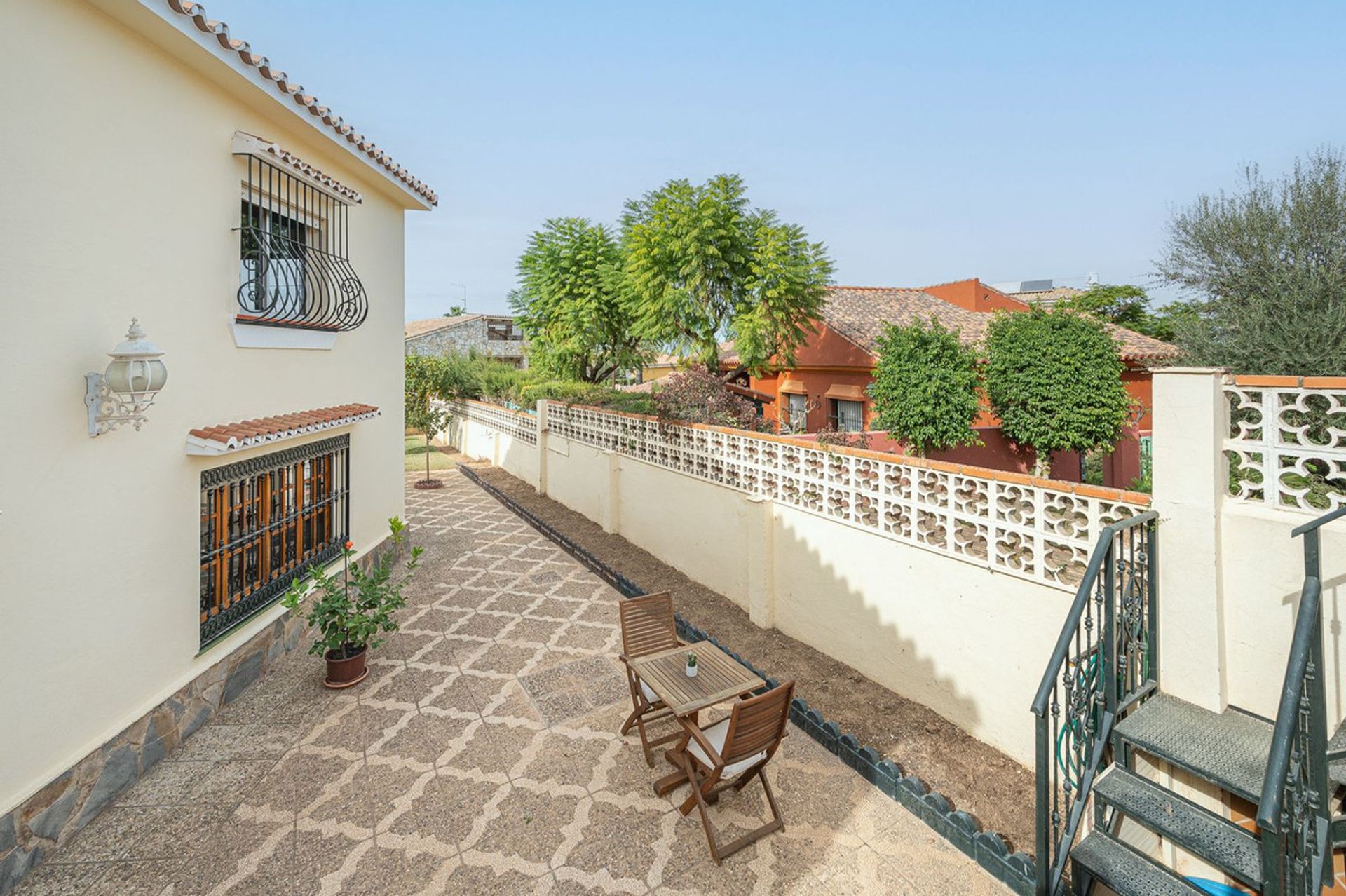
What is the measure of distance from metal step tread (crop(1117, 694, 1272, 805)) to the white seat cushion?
2176 millimetres

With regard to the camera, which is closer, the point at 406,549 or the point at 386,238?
the point at 386,238

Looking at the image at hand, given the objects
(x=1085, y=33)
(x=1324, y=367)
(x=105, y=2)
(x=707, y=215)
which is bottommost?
(x=1324, y=367)

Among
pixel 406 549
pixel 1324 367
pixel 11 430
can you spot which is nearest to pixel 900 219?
pixel 1324 367

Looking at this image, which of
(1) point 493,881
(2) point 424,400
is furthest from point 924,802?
(2) point 424,400

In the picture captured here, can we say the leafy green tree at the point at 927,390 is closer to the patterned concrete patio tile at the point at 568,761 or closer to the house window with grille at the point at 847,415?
the house window with grille at the point at 847,415

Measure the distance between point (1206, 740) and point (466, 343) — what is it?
1465 inches

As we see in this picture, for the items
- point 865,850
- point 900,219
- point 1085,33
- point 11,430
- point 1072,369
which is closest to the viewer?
point 11,430

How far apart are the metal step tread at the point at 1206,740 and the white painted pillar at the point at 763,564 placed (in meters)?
4.03

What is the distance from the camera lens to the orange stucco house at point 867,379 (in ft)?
52.5

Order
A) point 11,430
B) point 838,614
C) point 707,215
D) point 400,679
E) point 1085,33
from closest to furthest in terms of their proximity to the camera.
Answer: point 11,430, point 400,679, point 838,614, point 1085,33, point 707,215

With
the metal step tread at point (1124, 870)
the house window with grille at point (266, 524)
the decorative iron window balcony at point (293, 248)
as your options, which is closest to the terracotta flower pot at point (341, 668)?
the house window with grille at point (266, 524)

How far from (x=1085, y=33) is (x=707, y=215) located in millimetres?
6292

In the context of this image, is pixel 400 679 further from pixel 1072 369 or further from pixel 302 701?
pixel 1072 369

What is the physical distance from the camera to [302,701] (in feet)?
18.1
